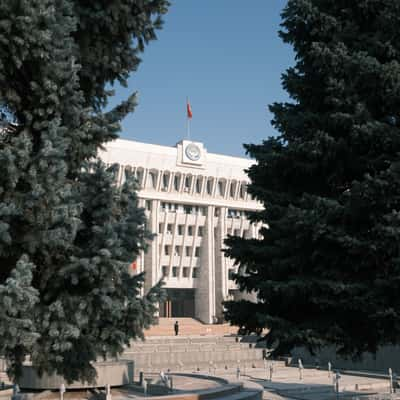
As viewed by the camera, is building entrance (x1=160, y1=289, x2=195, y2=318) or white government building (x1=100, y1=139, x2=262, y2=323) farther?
building entrance (x1=160, y1=289, x2=195, y2=318)

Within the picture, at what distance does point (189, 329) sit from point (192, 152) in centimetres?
1848

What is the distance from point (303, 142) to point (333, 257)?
2277mm

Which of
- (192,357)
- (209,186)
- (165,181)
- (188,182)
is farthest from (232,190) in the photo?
(192,357)

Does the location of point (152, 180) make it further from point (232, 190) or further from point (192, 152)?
point (232, 190)

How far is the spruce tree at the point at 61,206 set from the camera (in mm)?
6984

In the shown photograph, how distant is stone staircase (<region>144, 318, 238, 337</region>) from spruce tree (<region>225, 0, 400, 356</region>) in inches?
1547

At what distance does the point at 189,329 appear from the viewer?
178 ft

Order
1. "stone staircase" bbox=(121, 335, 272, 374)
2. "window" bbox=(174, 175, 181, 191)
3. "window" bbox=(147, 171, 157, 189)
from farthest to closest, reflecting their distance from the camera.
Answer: "window" bbox=(174, 175, 181, 191)
"window" bbox=(147, 171, 157, 189)
"stone staircase" bbox=(121, 335, 272, 374)

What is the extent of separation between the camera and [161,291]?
26.9ft

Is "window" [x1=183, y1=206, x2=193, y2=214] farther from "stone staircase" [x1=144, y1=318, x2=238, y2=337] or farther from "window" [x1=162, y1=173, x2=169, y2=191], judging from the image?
"stone staircase" [x1=144, y1=318, x2=238, y2=337]

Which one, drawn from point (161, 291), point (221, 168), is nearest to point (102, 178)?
point (161, 291)

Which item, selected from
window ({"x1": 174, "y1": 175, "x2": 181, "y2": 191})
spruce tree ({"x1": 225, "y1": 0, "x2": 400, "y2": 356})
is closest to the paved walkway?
spruce tree ({"x1": 225, "y1": 0, "x2": 400, "y2": 356})

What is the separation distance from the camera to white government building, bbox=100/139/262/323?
57.8 metres

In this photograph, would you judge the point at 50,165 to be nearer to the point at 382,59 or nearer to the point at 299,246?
the point at 299,246
